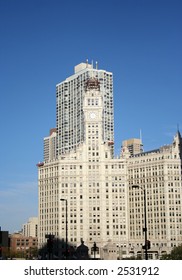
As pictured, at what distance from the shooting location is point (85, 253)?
192 m
